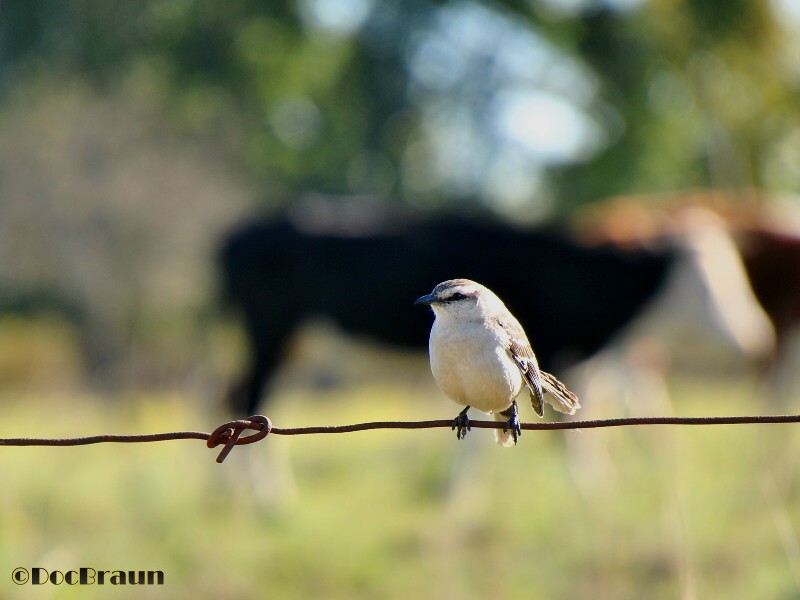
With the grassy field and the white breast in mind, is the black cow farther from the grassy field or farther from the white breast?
the white breast

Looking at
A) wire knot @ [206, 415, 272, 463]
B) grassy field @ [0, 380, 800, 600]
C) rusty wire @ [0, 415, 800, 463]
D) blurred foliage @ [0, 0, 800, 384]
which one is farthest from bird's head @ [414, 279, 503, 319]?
blurred foliage @ [0, 0, 800, 384]

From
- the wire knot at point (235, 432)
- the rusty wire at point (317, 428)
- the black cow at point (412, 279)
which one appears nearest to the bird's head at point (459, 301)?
the rusty wire at point (317, 428)

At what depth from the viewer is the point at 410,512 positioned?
294 inches

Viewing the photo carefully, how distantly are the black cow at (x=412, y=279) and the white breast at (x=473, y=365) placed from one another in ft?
16.9

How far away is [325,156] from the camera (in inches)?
915

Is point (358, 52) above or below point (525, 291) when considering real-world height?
above

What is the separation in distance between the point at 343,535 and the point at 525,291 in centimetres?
269

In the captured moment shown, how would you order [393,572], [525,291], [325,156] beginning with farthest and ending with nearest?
[325,156]
[525,291]
[393,572]

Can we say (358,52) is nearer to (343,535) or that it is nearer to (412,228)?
(412,228)

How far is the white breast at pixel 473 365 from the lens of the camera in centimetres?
341

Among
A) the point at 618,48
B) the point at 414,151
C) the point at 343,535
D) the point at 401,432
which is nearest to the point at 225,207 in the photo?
the point at 414,151

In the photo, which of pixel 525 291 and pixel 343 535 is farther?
pixel 525 291

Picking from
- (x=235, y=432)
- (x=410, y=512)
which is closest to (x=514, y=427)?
(x=235, y=432)

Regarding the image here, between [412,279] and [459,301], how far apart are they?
525cm
